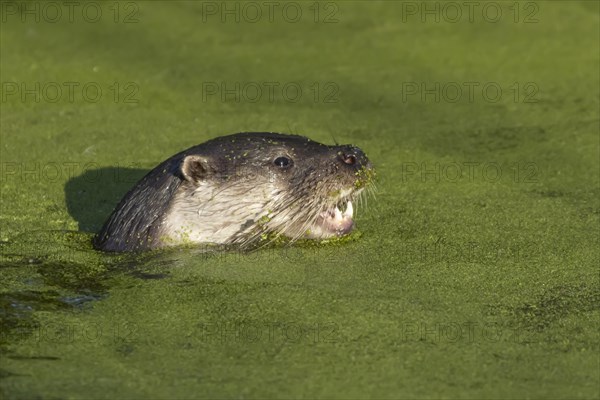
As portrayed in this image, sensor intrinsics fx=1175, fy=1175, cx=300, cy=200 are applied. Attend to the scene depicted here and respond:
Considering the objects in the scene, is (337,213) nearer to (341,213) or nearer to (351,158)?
(341,213)

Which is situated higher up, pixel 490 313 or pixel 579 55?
pixel 579 55

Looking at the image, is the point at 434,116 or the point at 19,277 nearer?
the point at 19,277

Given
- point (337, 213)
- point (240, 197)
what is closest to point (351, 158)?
point (337, 213)

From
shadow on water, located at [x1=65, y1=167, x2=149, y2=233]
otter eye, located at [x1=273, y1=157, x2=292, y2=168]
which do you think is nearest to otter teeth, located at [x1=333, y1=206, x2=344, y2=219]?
otter eye, located at [x1=273, y1=157, x2=292, y2=168]

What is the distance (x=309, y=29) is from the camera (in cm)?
846

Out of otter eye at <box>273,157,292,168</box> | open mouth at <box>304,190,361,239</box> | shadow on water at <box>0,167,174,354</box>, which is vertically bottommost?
shadow on water at <box>0,167,174,354</box>

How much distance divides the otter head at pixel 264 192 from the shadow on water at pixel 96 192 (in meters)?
0.74

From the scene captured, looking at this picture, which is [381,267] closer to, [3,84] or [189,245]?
[189,245]

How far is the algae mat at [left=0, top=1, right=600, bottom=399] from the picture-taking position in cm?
372

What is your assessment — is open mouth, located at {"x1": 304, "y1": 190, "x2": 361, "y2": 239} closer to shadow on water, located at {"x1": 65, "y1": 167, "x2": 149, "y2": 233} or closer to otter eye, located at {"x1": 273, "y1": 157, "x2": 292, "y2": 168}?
otter eye, located at {"x1": 273, "y1": 157, "x2": 292, "y2": 168}

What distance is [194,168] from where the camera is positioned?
4953mm

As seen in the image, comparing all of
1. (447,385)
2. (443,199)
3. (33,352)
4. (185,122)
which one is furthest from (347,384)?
(185,122)

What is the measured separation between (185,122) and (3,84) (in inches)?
54.7

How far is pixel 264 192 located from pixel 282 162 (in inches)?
6.1
